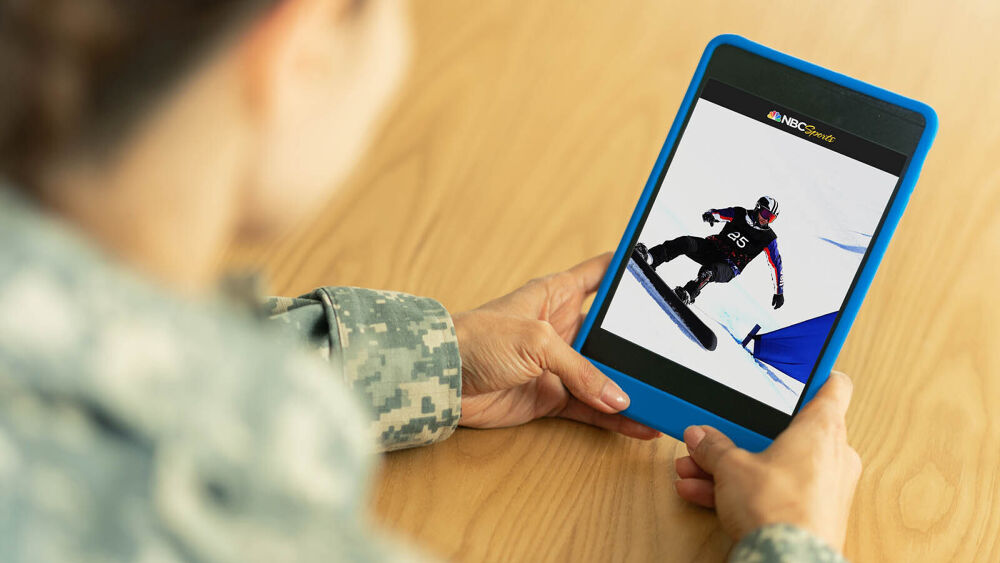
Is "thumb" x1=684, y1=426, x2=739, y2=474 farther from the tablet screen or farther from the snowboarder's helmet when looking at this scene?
the snowboarder's helmet

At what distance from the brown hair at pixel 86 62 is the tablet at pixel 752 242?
1.70 feet

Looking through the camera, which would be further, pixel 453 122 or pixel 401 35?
pixel 453 122

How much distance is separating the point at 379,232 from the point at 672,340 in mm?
293

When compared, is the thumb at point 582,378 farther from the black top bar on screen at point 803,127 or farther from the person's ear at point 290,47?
the person's ear at point 290,47

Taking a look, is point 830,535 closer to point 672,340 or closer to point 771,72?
point 672,340

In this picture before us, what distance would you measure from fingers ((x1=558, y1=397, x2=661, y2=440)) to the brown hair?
1.70ft

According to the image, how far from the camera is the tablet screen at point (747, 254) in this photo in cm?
73

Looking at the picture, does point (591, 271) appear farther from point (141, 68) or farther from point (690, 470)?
point (141, 68)


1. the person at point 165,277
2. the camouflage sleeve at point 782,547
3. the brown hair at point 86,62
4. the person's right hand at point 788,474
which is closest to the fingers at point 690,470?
the person's right hand at point 788,474

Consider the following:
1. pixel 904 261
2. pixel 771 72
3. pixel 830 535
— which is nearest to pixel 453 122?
pixel 771 72

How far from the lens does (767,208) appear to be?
0.75 m

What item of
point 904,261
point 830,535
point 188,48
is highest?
point 904,261

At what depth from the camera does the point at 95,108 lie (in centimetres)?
29

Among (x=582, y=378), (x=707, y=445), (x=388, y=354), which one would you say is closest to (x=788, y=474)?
(x=707, y=445)
